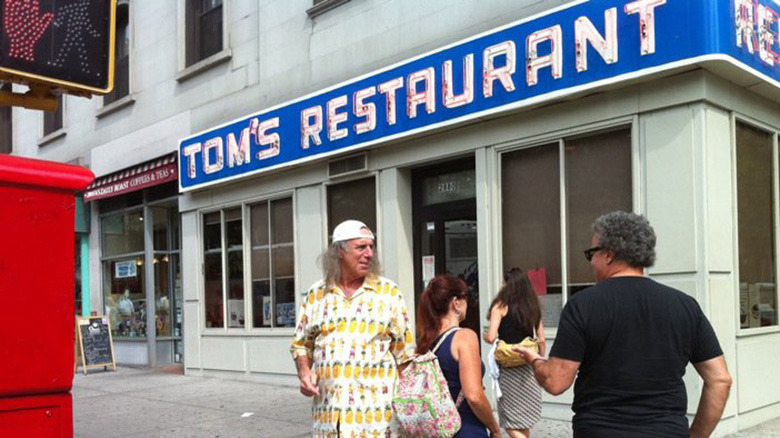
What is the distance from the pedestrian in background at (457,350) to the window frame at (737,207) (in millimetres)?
4245

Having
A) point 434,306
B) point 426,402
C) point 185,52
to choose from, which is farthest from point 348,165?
point 426,402

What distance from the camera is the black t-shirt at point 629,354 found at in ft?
9.51

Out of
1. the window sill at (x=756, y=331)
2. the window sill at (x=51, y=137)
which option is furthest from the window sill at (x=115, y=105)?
the window sill at (x=756, y=331)

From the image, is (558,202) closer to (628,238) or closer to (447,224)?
(447,224)

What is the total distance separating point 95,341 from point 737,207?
11416 millimetres

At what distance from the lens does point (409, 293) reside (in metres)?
9.88

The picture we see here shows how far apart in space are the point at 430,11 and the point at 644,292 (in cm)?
705

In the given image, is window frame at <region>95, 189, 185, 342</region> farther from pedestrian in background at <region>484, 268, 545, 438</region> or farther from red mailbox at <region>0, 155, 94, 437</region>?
red mailbox at <region>0, 155, 94, 437</region>

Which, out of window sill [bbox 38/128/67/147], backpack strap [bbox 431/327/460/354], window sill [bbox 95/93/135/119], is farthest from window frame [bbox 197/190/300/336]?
backpack strap [bbox 431/327/460/354]

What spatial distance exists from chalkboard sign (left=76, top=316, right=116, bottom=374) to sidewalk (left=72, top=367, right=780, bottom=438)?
1.10m

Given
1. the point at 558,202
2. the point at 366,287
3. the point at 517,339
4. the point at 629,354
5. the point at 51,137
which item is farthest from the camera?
the point at 51,137

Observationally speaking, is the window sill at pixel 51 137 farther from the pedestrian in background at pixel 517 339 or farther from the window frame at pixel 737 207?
the window frame at pixel 737 207

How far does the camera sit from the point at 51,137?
18281mm

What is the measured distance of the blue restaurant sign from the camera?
6828 millimetres
